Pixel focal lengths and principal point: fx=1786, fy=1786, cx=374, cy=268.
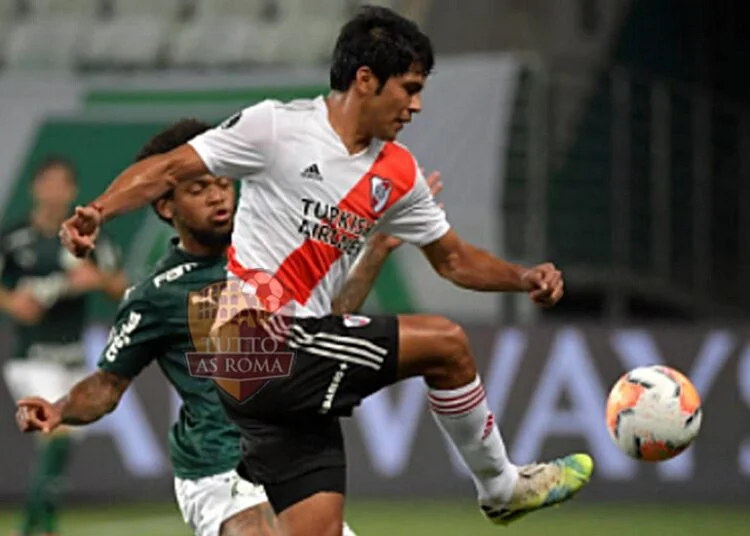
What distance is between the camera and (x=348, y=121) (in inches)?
230

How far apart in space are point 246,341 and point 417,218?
743 millimetres

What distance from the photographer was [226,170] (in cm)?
567

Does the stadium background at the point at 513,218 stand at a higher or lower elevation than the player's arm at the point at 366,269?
lower

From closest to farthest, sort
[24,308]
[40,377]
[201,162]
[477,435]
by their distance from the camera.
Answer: [201,162], [477,435], [24,308], [40,377]

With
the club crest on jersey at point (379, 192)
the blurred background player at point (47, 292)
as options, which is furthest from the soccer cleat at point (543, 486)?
the blurred background player at point (47, 292)

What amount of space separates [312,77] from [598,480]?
3.72 m

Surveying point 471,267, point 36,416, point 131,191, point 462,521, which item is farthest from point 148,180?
point 462,521

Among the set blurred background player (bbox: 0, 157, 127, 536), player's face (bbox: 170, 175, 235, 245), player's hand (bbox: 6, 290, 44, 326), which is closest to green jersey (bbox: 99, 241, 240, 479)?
player's face (bbox: 170, 175, 235, 245)

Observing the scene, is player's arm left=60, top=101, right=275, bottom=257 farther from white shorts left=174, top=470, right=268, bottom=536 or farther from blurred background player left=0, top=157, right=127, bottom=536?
blurred background player left=0, top=157, right=127, bottom=536

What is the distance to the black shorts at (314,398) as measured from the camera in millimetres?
5637

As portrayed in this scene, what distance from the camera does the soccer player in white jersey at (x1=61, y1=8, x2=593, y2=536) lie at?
222 inches

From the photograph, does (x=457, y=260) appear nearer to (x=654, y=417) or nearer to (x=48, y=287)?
(x=654, y=417)

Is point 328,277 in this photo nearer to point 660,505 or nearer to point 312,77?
point 660,505

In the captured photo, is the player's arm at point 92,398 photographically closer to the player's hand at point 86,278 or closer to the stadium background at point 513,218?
the player's hand at point 86,278
